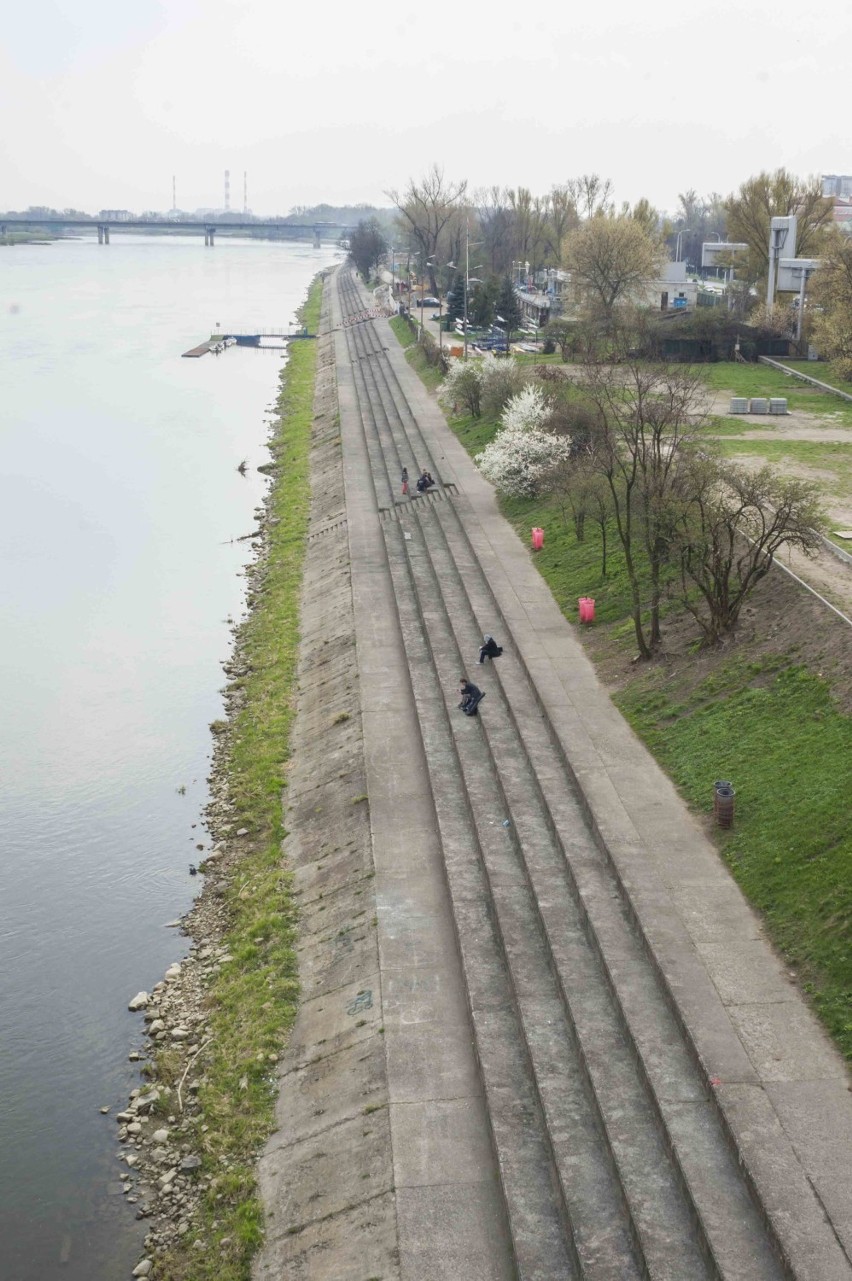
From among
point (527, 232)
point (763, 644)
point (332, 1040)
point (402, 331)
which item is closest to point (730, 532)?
point (763, 644)

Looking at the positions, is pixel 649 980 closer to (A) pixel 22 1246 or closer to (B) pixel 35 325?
(A) pixel 22 1246

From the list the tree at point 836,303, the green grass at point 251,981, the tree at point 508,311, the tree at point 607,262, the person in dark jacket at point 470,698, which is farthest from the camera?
the tree at point 508,311

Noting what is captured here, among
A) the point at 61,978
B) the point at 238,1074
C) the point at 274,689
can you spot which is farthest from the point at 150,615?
the point at 238,1074

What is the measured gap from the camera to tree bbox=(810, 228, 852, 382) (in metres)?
55.4

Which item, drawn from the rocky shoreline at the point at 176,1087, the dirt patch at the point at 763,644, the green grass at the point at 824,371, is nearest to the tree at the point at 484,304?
the green grass at the point at 824,371

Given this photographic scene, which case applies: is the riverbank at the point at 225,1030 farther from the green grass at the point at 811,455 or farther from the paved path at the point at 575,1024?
the green grass at the point at 811,455

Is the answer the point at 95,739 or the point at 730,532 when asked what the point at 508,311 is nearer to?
the point at 95,739

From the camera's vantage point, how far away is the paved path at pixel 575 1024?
43.0ft

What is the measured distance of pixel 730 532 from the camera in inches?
1006

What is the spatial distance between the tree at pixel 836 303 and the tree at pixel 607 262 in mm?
13104

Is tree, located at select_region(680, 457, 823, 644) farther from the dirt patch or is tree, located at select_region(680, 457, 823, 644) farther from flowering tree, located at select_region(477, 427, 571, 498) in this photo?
flowering tree, located at select_region(477, 427, 571, 498)

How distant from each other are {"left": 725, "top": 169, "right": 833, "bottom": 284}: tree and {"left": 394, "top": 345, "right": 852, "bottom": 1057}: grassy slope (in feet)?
195

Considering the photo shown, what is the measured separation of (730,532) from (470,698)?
6.02 m

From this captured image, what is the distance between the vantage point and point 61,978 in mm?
20375
